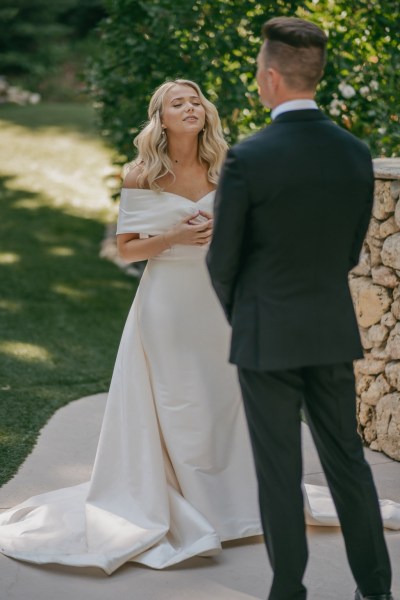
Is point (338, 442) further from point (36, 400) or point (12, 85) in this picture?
point (12, 85)

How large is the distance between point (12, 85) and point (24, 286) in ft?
35.4

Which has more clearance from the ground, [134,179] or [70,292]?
[134,179]

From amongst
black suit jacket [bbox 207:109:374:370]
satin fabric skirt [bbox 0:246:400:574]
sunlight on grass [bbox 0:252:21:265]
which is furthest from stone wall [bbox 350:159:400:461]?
sunlight on grass [bbox 0:252:21:265]

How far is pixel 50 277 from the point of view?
8641 mm

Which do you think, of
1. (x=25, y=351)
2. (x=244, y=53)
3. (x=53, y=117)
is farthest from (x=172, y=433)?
(x=53, y=117)

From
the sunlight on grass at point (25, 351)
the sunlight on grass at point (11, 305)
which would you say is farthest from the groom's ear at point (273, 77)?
the sunlight on grass at point (11, 305)

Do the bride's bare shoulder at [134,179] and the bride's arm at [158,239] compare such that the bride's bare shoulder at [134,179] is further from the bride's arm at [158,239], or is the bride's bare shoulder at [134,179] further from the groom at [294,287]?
the groom at [294,287]

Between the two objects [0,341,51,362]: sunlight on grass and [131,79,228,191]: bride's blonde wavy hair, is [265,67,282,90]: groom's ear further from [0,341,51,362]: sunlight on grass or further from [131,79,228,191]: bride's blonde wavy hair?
[0,341,51,362]: sunlight on grass

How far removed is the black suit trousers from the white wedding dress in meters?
0.84

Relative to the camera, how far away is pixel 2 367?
20.4 feet

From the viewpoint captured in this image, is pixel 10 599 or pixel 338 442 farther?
pixel 10 599

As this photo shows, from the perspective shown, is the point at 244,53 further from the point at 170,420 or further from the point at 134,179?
the point at 170,420

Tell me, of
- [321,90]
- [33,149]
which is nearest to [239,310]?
[321,90]

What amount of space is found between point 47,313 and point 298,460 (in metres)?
5.02
